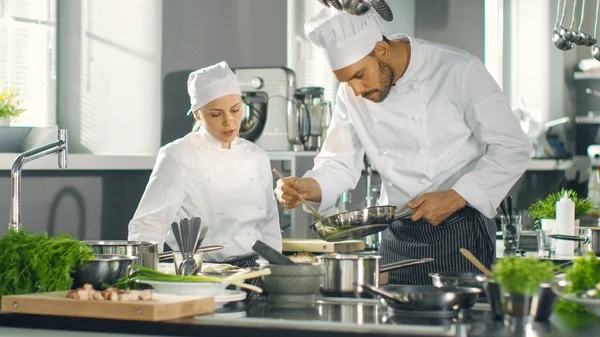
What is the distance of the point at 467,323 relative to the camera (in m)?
2.12

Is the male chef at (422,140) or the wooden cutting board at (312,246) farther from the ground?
the male chef at (422,140)

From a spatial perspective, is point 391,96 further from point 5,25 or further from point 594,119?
point 594,119

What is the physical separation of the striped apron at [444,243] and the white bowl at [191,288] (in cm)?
103

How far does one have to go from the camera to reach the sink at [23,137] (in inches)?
177

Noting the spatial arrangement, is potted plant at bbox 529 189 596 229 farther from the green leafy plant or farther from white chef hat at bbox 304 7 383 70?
the green leafy plant

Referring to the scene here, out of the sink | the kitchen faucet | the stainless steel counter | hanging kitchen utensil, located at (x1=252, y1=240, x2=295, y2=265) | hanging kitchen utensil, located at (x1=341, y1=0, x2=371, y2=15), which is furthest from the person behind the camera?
the sink

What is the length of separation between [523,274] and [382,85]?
144 centimetres

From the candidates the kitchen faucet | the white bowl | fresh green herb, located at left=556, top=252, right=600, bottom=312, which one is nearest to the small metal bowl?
the white bowl

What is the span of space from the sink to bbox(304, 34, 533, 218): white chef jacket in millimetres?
1593

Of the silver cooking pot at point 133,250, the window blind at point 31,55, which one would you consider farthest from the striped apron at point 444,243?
the window blind at point 31,55

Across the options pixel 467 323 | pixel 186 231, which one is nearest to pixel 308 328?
pixel 467 323

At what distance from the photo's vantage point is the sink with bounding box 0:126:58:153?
4.48 metres

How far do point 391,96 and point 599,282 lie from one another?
4.62 feet

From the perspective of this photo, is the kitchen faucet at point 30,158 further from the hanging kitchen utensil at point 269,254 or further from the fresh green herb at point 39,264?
the hanging kitchen utensil at point 269,254
